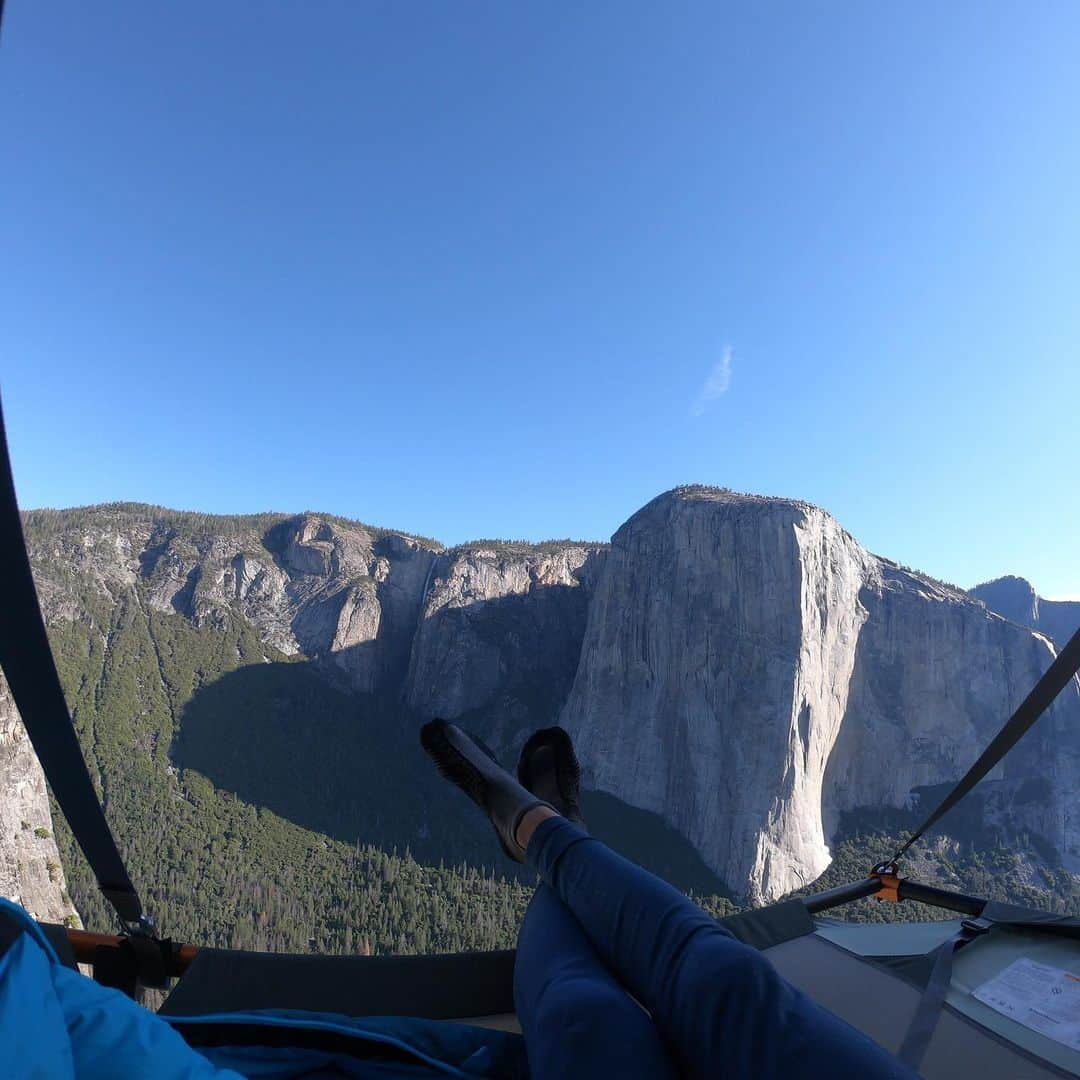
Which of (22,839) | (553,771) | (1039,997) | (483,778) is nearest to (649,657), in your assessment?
(22,839)

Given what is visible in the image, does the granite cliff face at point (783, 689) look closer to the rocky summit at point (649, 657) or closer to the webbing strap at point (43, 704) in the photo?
the rocky summit at point (649, 657)

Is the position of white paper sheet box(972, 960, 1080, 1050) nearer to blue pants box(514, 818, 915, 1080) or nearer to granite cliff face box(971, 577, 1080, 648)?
blue pants box(514, 818, 915, 1080)

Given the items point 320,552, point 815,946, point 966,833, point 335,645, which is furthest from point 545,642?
point 815,946

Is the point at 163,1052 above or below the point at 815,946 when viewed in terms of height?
above

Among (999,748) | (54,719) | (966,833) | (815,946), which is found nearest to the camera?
(54,719)

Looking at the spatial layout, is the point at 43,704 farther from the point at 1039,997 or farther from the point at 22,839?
the point at 22,839

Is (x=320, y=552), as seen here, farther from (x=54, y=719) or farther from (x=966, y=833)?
(x=54, y=719)
